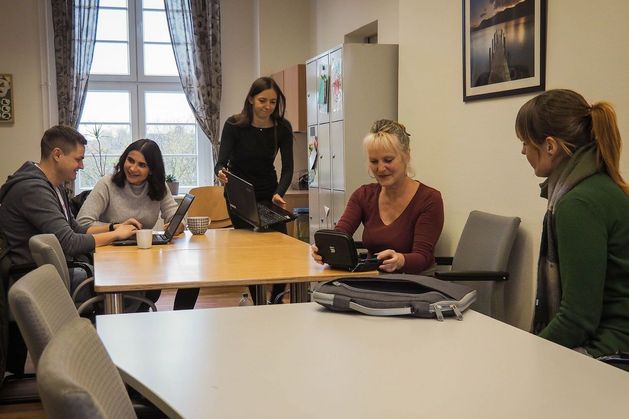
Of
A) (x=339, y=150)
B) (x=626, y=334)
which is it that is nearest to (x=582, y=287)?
(x=626, y=334)

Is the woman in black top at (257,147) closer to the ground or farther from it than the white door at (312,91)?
closer to the ground

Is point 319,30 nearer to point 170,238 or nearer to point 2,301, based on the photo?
point 170,238

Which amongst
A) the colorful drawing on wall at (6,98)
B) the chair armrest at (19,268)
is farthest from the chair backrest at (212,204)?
the colorful drawing on wall at (6,98)

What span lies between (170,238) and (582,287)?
2.14 meters

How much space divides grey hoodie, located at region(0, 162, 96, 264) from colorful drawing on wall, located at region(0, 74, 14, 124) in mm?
4049

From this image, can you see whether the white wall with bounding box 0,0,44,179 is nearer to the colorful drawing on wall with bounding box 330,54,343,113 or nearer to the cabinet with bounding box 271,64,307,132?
the cabinet with bounding box 271,64,307,132

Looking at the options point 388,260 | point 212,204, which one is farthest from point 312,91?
point 388,260

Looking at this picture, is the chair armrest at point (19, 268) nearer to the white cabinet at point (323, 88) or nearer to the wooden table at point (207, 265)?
the wooden table at point (207, 265)

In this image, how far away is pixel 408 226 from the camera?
296 centimetres

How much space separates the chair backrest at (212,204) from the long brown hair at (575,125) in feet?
10.5

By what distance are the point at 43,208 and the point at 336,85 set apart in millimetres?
2277

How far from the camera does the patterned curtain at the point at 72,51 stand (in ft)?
A: 22.6

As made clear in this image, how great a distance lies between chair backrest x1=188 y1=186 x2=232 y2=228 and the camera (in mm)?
4961

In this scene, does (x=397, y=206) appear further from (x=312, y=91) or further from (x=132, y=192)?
(x=312, y=91)
